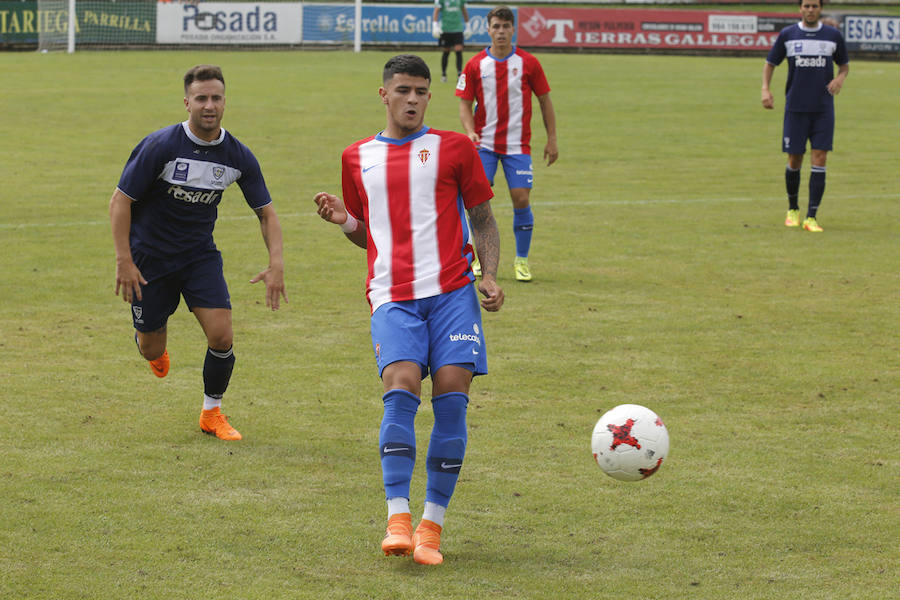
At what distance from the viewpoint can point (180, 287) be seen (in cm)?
727

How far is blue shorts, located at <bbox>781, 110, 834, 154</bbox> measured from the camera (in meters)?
14.2

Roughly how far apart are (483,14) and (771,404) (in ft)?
110

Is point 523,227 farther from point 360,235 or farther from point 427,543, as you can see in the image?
point 427,543

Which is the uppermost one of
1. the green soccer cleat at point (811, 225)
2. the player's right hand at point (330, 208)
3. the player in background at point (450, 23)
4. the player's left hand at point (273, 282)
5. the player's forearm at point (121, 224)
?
the player in background at point (450, 23)

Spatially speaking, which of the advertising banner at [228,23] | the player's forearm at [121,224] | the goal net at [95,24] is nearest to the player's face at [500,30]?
the player's forearm at [121,224]

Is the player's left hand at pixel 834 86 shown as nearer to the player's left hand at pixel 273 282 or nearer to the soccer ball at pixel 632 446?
the soccer ball at pixel 632 446

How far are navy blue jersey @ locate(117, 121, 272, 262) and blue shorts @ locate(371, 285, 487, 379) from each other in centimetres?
158

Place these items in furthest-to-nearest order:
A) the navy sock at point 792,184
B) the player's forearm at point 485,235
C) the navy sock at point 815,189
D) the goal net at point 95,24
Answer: the goal net at point 95,24 < the navy sock at point 792,184 < the navy sock at point 815,189 < the player's forearm at point 485,235

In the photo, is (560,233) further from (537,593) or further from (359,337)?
(537,593)

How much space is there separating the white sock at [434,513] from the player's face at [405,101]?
1785 mm

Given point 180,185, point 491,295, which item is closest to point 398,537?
point 491,295

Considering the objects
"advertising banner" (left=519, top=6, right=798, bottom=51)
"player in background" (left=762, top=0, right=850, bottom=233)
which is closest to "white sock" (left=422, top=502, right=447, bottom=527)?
"player in background" (left=762, top=0, right=850, bottom=233)

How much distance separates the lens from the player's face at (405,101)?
566cm

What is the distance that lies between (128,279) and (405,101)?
196cm
